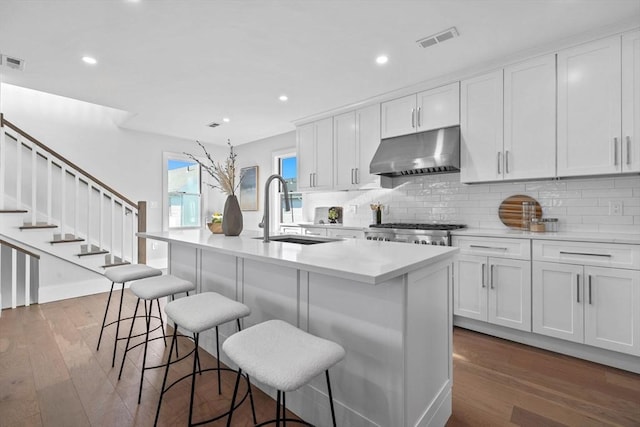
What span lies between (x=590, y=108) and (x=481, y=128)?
81cm

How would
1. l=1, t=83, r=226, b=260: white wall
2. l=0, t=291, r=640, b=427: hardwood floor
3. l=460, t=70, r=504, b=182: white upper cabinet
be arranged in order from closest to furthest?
l=0, t=291, r=640, b=427: hardwood floor, l=460, t=70, r=504, b=182: white upper cabinet, l=1, t=83, r=226, b=260: white wall

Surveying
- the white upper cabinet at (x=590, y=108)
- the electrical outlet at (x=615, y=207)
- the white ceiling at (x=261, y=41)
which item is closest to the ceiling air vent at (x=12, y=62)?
the white ceiling at (x=261, y=41)

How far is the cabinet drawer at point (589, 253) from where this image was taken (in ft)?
7.13

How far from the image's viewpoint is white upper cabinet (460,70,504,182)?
2.92 m

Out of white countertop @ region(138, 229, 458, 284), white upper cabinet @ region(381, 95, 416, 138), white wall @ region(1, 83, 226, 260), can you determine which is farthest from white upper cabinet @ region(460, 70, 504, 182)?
white wall @ region(1, 83, 226, 260)

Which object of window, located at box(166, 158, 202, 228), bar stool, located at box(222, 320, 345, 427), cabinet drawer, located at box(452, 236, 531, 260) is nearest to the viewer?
bar stool, located at box(222, 320, 345, 427)

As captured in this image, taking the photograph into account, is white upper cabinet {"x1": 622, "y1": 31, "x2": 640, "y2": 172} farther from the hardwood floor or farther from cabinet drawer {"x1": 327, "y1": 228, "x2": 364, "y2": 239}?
cabinet drawer {"x1": 327, "y1": 228, "x2": 364, "y2": 239}

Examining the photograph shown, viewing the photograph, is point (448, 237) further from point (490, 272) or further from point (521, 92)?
point (521, 92)

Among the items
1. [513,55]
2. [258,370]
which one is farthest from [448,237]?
[258,370]

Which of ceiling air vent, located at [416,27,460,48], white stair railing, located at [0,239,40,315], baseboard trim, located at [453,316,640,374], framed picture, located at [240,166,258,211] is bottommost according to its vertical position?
baseboard trim, located at [453,316,640,374]

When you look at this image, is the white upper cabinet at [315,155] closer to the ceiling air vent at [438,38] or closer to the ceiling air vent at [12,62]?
the ceiling air vent at [438,38]

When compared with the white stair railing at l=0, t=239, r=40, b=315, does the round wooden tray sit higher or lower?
higher

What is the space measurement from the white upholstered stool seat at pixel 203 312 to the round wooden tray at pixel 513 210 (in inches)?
110

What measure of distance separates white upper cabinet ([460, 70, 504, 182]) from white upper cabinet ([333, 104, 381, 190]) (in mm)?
1038
